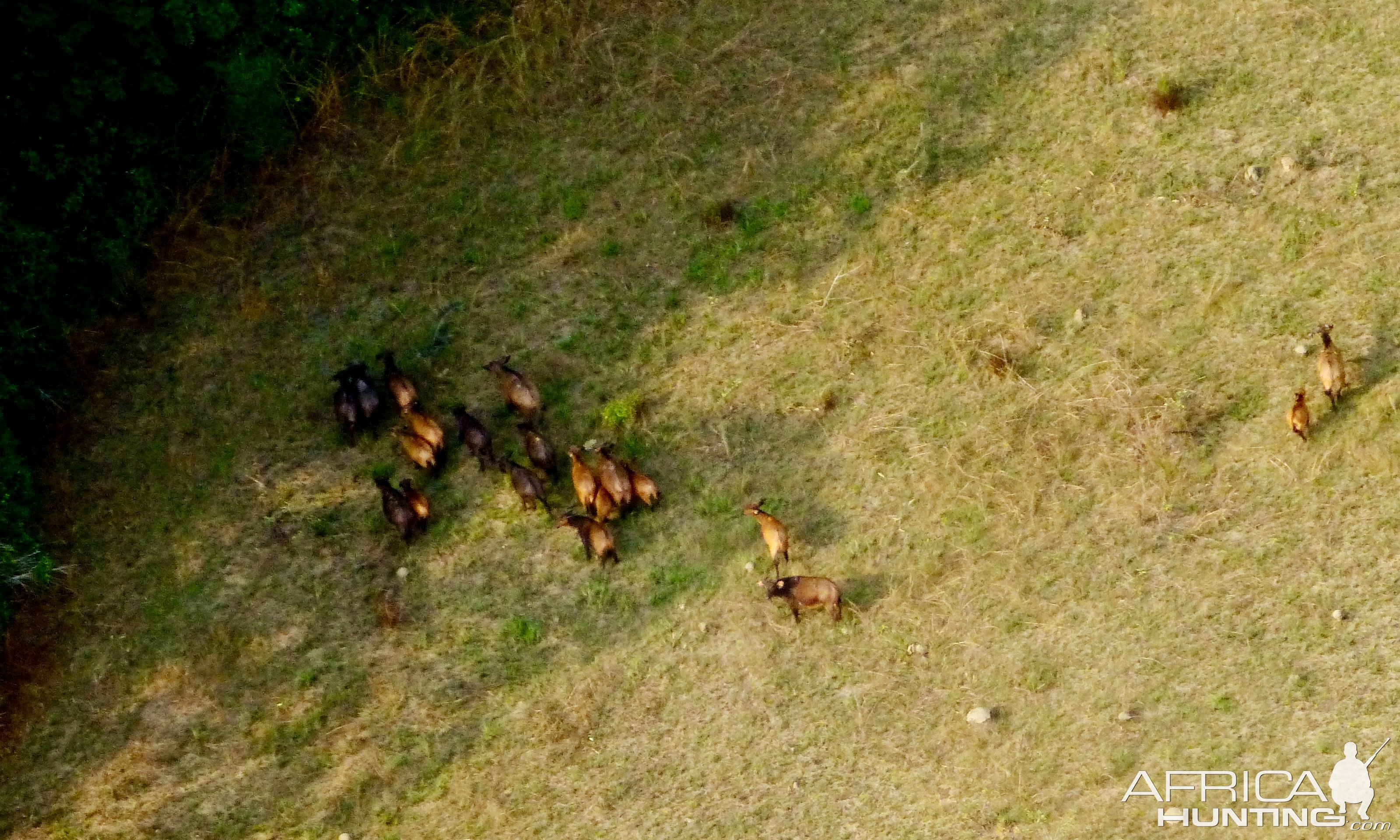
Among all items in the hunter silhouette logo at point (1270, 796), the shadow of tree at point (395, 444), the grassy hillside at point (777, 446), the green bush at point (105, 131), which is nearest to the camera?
the hunter silhouette logo at point (1270, 796)

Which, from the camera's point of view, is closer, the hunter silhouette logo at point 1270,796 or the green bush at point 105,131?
the hunter silhouette logo at point 1270,796

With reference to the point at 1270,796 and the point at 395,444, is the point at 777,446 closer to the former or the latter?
the point at 395,444

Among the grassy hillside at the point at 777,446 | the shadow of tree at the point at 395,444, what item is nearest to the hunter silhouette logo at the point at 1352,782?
the grassy hillside at the point at 777,446

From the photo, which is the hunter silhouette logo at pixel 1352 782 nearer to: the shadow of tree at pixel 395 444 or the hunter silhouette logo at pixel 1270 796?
the hunter silhouette logo at pixel 1270 796

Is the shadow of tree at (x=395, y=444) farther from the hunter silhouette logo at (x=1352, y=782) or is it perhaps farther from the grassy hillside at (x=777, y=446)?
the hunter silhouette logo at (x=1352, y=782)

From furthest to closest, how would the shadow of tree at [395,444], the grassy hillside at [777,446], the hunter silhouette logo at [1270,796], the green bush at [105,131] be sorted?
the green bush at [105,131] < the shadow of tree at [395,444] < the grassy hillside at [777,446] < the hunter silhouette logo at [1270,796]

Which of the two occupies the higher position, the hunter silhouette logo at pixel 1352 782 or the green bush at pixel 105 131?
the green bush at pixel 105 131

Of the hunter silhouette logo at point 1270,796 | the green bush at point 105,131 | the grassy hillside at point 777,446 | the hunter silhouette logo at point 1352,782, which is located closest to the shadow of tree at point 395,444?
the grassy hillside at point 777,446
